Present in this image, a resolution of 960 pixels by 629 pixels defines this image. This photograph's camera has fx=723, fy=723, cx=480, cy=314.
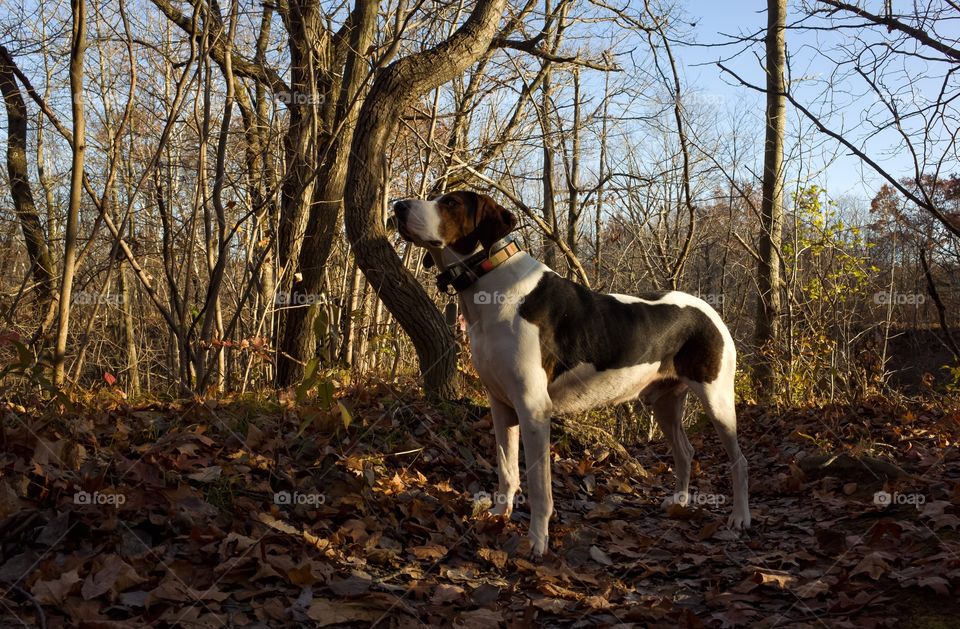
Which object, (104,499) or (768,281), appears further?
(768,281)

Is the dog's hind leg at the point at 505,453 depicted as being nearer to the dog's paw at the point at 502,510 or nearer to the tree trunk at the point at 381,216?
the dog's paw at the point at 502,510

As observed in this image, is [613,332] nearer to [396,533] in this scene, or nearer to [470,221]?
[470,221]

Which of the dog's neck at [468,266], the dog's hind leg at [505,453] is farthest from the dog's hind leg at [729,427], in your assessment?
the dog's neck at [468,266]

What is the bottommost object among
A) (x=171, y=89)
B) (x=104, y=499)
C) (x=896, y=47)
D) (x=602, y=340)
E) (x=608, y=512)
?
(x=608, y=512)

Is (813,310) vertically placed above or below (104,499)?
above

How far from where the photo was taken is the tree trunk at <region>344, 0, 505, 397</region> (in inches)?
233

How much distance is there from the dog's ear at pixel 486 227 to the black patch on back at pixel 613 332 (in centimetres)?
38

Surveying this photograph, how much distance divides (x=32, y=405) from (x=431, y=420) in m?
2.61

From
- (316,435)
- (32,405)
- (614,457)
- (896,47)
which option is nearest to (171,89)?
(32,405)

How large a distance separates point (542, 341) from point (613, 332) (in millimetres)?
581

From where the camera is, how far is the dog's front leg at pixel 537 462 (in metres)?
3.94

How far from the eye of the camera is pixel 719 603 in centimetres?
323

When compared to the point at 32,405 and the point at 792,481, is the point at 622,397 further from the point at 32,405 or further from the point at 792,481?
the point at 32,405

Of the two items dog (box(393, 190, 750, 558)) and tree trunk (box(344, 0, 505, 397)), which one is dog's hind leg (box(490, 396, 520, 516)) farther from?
tree trunk (box(344, 0, 505, 397))
